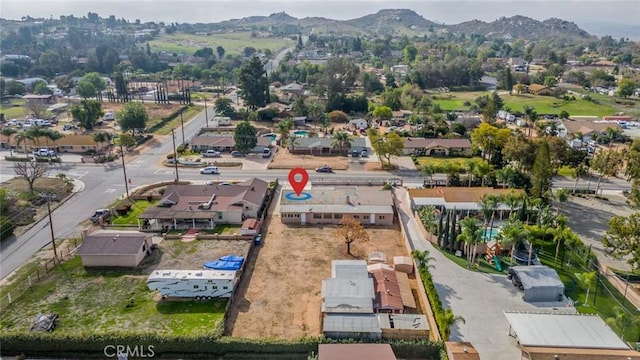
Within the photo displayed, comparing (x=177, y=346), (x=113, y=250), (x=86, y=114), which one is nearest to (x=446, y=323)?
(x=177, y=346)

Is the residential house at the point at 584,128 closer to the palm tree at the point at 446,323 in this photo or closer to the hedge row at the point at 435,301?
the hedge row at the point at 435,301

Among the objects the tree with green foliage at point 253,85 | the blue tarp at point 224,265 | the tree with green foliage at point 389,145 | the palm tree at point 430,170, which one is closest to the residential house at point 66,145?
the tree with green foliage at point 253,85

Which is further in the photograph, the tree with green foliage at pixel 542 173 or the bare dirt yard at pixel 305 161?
the bare dirt yard at pixel 305 161

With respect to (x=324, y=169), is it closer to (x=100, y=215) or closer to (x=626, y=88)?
(x=100, y=215)

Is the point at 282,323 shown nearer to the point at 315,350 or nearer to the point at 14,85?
the point at 315,350

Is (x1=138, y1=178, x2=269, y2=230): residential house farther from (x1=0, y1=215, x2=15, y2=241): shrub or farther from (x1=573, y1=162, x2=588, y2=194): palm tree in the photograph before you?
(x1=573, y1=162, x2=588, y2=194): palm tree

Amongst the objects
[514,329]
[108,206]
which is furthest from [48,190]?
[514,329]
